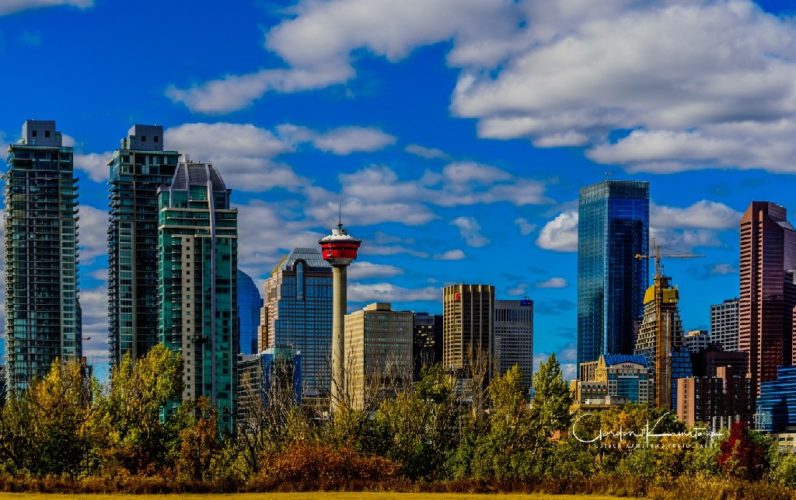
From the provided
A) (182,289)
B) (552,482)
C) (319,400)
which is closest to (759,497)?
(552,482)

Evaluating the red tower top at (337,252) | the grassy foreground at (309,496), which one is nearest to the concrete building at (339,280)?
the red tower top at (337,252)

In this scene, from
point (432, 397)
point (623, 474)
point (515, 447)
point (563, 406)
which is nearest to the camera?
point (623, 474)

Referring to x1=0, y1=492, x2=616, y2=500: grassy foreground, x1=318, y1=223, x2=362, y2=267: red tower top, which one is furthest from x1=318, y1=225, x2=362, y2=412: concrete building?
x1=0, y1=492, x2=616, y2=500: grassy foreground

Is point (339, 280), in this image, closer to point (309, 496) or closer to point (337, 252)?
point (337, 252)

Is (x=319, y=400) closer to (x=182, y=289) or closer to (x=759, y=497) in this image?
(x=759, y=497)

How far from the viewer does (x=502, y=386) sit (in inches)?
3588

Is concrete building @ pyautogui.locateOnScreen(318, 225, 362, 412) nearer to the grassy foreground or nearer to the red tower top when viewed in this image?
the red tower top

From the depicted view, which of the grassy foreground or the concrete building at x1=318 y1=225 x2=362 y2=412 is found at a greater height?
the concrete building at x1=318 y1=225 x2=362 y2=412

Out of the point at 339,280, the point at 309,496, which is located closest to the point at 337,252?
the point at 339,280

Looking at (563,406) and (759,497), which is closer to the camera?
(759,497)

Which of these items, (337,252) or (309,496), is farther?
(337,252)

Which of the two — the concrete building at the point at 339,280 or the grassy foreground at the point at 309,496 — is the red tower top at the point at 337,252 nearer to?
the concrete building at the point at 339,280

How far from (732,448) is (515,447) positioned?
12.3 metres

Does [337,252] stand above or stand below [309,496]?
above
